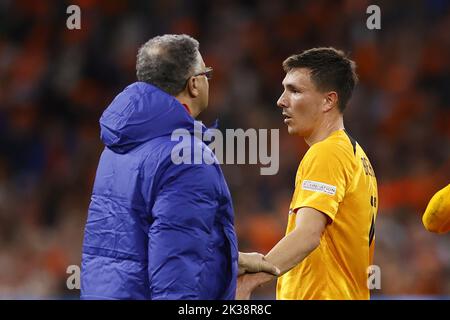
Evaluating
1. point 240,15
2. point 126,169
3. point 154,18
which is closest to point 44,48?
point 154,18

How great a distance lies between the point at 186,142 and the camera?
283 centimetres

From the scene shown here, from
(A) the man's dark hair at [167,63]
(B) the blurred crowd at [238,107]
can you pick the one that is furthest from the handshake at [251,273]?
(B) the blurred crowd at [238,107]

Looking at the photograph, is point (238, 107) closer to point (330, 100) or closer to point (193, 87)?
point (330, 100)

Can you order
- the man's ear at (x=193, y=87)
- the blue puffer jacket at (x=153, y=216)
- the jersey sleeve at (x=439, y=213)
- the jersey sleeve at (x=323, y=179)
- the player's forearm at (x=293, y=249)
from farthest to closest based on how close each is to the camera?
the jersey sleeve at (x=439, y=213) < the jersey sleeve at (x=323, y=179) < the player's forearm at (x=293, y=249) < the man's ear at (x=193, y=87) < the blue puffer jacket at (x=153, y=216)

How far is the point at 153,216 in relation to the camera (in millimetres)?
2766

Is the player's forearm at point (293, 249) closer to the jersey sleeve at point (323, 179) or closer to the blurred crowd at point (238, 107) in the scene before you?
the jersey sleeve at point (323, 179)

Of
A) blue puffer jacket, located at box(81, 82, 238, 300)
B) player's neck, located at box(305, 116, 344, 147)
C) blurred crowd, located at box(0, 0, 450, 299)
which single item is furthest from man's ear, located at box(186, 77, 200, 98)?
blurred crowd, located at box(0, 0, 450, 299)

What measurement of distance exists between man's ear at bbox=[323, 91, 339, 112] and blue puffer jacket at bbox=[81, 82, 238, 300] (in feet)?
2.80

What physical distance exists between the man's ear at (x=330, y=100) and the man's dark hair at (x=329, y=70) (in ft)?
0.05

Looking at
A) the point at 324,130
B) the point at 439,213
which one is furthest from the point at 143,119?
the point at 439,213

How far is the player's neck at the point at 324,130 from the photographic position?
11.6ft

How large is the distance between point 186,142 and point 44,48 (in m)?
6.24

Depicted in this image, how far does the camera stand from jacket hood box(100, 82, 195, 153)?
9.45 feet
